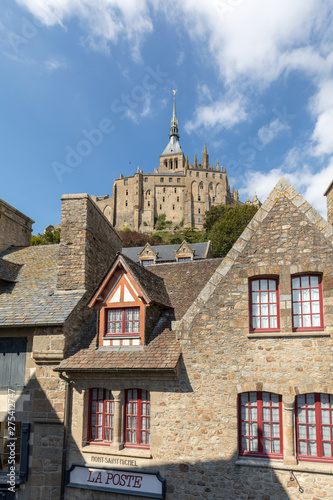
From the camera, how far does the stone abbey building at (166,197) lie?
116 m

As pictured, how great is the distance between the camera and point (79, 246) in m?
13.2

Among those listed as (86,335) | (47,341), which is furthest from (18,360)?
(86,335)

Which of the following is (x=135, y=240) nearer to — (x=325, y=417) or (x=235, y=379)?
(x=235, y=379)

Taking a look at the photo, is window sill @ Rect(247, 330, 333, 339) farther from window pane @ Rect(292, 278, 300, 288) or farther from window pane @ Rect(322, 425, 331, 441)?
window pane @ Rect(322, 425, 331, 441)

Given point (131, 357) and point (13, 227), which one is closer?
point (131, 357)

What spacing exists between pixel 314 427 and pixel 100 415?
5642 millimetres

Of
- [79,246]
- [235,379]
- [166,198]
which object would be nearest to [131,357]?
[235,379]

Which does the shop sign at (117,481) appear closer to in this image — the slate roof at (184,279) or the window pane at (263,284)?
the slate roof at (184,279)

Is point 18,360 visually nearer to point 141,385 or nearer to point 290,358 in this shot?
point 141,385

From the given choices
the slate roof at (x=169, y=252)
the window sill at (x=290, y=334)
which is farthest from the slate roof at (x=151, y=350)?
the slate roof at (x=169, y=252)

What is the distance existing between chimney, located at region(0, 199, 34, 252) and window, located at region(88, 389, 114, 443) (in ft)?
27.4

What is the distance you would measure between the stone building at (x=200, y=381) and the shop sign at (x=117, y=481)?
0.03 meters

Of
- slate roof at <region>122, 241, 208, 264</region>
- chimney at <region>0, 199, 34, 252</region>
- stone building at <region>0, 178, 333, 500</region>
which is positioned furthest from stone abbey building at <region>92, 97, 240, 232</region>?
stone building at <region>0, 178, 333, 500</region>

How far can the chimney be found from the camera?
16.4 meters
